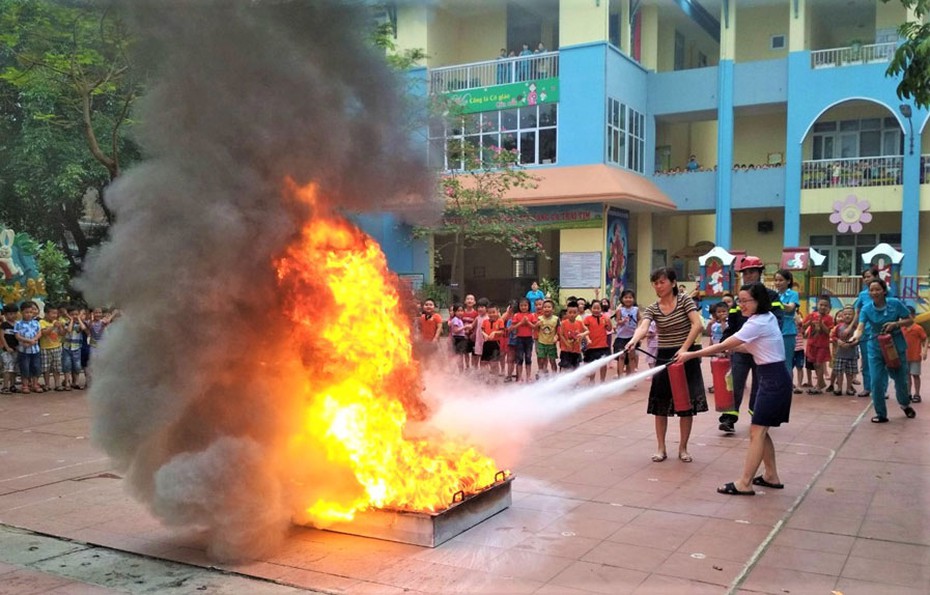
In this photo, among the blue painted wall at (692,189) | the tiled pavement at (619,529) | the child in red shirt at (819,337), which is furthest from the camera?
the blue painted wall at (692,189)

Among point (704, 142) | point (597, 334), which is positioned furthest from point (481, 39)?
point (597, 334)

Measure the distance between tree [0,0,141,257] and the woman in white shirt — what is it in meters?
5.56

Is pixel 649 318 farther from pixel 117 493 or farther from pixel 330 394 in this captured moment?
pixel 117 493

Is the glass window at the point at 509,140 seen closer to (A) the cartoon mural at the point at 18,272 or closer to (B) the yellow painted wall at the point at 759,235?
(B) the yellow painted wall at the point at 759,235

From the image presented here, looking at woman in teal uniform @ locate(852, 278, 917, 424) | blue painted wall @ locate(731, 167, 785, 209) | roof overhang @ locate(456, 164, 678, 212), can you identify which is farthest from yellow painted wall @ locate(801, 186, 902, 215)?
woman in teal uniform @ locate(852, 278, 917, 424)

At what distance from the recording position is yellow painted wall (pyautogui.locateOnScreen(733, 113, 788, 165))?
26531 millimetres

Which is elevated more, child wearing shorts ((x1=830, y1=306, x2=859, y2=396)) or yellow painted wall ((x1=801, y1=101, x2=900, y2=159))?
yellow painted wall ((x1=801, y1=101, x2=900, y2=159))

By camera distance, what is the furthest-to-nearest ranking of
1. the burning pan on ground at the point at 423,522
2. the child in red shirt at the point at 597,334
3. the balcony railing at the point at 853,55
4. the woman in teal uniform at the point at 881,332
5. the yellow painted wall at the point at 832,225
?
1. the yellow painted wall at the point at 832,225
2. the balcony railing at the point at 853,55
3. the child in red shirt at the point at 597,334
4. the woman in teal uniform at the point at 881,332
5. the burning pan on ground at the point at 423,522

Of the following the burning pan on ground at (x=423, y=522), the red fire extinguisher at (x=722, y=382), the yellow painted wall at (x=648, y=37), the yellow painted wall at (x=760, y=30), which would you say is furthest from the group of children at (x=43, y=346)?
the yellow painted wall at (x=760, y=30)

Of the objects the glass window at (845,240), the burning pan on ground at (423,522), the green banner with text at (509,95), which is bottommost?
the burning pan on ground at (423,522)

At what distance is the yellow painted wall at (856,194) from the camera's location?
2323 cm

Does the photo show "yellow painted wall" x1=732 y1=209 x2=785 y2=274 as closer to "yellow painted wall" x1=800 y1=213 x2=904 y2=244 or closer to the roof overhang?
"yellow painted wall" x1=800 y1=213 x2=904 y2=244

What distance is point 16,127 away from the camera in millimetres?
20172

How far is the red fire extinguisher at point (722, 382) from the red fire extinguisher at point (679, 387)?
2.43 feet
